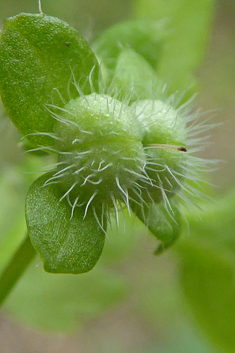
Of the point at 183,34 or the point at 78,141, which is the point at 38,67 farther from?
the point at 183,34

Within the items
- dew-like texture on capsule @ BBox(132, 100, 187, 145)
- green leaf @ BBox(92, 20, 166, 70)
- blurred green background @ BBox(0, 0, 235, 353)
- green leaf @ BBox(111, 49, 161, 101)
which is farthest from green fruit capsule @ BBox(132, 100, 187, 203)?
green leaf @ BBox(92, 20, 166, 70)

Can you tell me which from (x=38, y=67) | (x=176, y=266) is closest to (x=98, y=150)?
(x=38, y=67)

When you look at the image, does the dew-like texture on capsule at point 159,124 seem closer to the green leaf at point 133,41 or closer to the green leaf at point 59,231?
the green leaf at point 59,231

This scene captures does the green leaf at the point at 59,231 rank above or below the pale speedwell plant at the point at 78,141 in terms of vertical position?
below

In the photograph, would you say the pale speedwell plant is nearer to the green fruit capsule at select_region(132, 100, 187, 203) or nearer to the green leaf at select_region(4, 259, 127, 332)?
the green fruit capsule at select_region(132, 100, 187, 203)

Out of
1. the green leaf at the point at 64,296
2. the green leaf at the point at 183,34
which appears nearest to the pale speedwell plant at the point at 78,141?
the green leaf at the point at 183,34

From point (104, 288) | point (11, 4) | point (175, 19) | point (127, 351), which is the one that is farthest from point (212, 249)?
point (11, 4)
